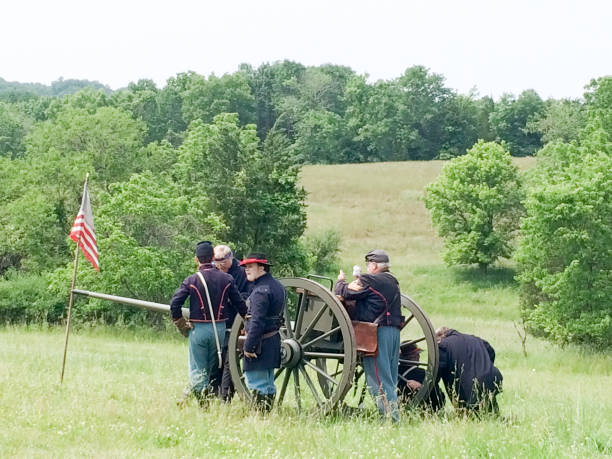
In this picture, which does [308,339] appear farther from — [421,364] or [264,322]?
[421,364]

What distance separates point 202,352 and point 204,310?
1.60 feet

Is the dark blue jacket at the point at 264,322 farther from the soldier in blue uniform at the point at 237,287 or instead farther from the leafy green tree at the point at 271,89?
the leafy green tree at the point at 271,89

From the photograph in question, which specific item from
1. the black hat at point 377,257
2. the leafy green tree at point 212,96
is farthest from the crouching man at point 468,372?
the leafy green tree at point 212,96

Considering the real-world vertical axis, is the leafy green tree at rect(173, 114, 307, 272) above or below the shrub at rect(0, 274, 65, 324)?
above

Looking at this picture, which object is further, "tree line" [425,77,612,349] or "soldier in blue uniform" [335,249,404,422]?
"tree line" [425,77,612,349]

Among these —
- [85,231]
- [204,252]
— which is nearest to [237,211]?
[85,231]

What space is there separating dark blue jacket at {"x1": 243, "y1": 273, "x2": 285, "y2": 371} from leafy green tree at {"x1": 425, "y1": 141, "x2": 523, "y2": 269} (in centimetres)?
4204

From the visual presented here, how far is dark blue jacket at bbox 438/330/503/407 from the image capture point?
343 inches

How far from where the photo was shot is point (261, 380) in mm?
8523

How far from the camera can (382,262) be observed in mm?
8609

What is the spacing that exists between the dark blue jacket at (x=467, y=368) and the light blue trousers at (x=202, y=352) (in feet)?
8.16

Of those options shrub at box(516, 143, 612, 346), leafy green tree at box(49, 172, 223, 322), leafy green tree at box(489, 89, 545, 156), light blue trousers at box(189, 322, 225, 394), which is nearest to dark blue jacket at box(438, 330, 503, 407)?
light blue trousers at box(189, 322, 225, 394)

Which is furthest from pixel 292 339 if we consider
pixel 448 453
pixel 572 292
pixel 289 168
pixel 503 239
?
pixel 503 239

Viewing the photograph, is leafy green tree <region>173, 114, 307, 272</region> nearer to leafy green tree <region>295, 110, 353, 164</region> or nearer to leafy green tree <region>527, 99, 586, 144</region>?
leafy green tree <region>527, 99, 586, 144</region>
